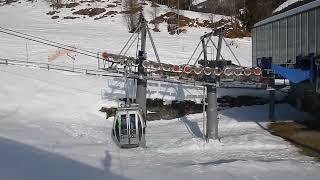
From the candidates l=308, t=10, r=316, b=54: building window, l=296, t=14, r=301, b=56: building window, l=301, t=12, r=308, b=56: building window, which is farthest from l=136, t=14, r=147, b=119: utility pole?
l=308, t=10, r=316, b=54: building window

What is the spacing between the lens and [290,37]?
26.7 metres

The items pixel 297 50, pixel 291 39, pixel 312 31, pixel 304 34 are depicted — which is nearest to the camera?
pixel 312 31

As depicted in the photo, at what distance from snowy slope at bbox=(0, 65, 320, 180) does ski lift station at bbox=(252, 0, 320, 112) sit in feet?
9.83

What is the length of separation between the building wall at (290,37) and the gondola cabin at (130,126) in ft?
26.4

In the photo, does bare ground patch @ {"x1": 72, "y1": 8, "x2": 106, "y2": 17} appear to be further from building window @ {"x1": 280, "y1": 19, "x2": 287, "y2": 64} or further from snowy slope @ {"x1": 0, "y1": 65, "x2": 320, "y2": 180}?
building window @ {"x1": 280, "y1": 19, "x2": 287, "y2": 64}

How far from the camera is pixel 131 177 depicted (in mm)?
18078

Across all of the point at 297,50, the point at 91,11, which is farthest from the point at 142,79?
the point at 91,11

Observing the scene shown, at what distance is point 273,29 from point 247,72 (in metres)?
6.10

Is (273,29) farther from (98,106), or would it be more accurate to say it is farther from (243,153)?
(98,106)

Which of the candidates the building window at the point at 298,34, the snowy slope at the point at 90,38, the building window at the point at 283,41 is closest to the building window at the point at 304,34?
the building window at the point at 298,34

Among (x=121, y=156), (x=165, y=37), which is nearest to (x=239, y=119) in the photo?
(x=121, y=156)

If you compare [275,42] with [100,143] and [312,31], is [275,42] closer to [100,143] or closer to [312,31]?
[312,31]

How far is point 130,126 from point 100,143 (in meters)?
2.41

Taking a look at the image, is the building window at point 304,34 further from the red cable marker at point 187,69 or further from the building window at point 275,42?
the red cable marker at point 187,69
